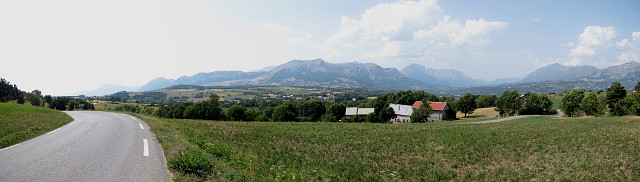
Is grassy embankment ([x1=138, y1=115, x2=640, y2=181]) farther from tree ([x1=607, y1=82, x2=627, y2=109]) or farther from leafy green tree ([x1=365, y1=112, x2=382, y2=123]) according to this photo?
leafy green tree ([x1=365, y1=112, x2=382, y2=123])

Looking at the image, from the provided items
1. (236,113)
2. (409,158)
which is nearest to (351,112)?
(236,113)

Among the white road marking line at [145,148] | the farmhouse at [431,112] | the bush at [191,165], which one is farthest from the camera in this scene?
the farmhouse at [431,112]

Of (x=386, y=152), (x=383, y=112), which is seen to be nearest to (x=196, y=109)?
(x=383, y=112)

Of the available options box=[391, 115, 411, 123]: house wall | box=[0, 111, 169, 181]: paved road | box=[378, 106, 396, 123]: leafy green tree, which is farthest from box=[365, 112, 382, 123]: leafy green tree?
box=[0, 111, 169, 181]: paved road

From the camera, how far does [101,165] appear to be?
8.79 metres

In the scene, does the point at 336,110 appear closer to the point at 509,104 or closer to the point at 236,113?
the point at 236,113

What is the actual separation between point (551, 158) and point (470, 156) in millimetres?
4572

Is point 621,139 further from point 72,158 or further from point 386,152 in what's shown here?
point 72,158

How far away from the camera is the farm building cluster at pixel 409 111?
307ft

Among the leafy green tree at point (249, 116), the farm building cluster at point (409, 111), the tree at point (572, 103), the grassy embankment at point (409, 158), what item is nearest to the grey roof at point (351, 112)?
the farm building cluster at point (409, 111)

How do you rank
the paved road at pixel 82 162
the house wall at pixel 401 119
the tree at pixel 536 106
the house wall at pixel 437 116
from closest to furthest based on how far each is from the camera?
the paved road at pixel 82 162, the house wall at pixel 437 116, the tree at pixel 536 106, the house wall at pixel 401 119

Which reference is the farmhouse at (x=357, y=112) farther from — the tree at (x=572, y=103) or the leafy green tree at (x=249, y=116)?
the tree at (x=572, y=103)

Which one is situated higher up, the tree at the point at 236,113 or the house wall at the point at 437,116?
the tree at the point at 236,113

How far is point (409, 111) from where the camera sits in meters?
102
